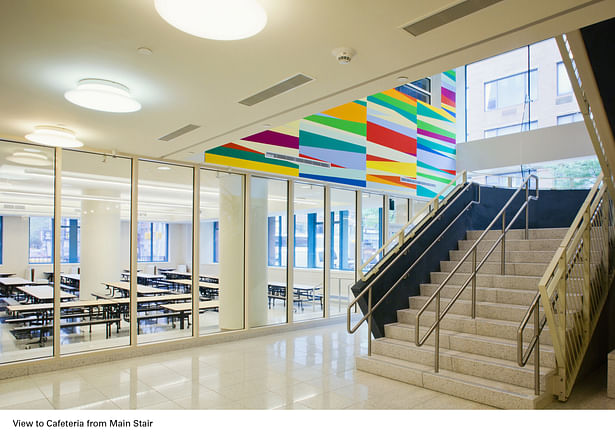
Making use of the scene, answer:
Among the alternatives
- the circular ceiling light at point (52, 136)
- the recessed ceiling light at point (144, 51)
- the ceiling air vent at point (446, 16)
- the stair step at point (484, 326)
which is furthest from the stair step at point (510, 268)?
the circular ceiling light at point (52, 136)

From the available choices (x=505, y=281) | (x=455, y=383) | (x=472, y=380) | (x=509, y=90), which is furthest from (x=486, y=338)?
(x=509, y=90)

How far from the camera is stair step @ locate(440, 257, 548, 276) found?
5995 mm

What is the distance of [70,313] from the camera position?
21.5 ft

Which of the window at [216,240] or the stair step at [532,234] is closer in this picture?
the stair step at [532,234]

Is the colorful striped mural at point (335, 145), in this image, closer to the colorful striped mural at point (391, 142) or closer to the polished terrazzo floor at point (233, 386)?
the colorful striped mural at point (391, 142)

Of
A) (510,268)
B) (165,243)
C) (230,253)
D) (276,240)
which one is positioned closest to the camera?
(510,268)

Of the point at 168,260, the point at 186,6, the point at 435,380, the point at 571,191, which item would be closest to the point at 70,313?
the point at 168,260

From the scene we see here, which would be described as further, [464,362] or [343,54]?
[464,362]

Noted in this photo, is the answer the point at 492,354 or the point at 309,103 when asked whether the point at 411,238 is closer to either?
the point at 492,354

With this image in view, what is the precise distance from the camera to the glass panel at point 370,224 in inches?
385

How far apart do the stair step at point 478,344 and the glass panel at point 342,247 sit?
3.46 metres

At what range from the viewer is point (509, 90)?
38.2 ft

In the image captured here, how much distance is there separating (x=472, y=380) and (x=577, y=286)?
1.73 meters

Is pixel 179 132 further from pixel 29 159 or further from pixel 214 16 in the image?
pixel 214 16
